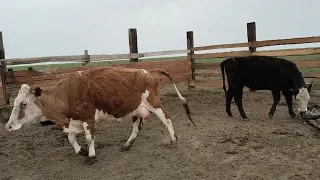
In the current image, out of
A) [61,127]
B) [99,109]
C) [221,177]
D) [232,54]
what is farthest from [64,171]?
[232,54]

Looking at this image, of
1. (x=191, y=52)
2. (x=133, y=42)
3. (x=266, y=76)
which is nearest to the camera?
(x=266, y=76)

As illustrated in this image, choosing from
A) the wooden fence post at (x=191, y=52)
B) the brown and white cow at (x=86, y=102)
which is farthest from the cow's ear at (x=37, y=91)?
the wooden fence post at (x=191, y=52)

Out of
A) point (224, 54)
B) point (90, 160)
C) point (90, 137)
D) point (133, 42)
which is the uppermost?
point (133, 42)

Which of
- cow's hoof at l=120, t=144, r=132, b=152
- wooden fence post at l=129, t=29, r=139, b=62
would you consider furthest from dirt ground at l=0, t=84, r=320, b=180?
wooden fence post at l=129, t=29, r=139, b=62

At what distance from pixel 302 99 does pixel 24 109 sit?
584 centimetres

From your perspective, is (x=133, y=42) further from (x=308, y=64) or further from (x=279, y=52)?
(x=308, y=64)

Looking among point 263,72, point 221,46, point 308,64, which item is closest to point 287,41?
point 308,64

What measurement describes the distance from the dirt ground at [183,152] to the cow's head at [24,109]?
712 millimetres

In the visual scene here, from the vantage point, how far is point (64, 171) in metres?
5.59

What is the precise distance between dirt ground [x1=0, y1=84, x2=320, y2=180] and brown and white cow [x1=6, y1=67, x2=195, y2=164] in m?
0.55

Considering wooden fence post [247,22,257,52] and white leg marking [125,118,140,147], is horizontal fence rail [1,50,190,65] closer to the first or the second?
wooden fence post [247,22,257,52]

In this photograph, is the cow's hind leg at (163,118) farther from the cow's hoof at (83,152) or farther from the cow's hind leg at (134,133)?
the cow's hoof at (83,152)

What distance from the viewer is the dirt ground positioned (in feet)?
16.8

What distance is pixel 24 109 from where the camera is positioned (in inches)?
230
